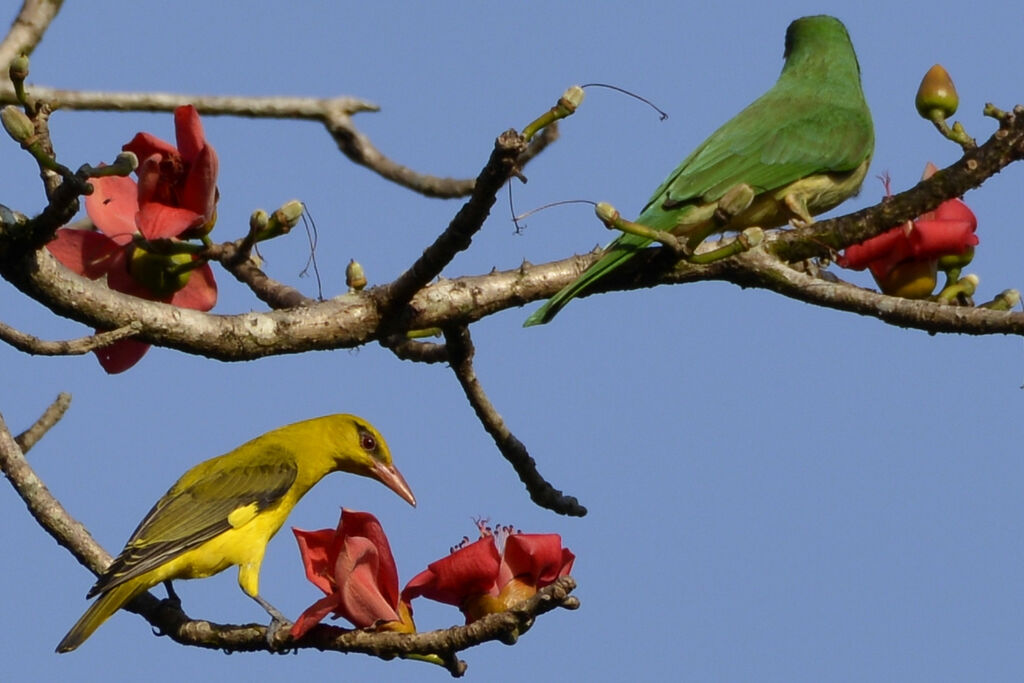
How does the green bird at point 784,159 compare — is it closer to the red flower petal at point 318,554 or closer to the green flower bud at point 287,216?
the green flower bud at point 287,216

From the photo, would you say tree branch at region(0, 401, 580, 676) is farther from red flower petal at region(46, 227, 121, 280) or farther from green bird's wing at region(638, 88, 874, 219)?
green bird's wing at region(638, 88, 874, 219)

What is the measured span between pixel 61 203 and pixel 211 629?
1171 millimetres

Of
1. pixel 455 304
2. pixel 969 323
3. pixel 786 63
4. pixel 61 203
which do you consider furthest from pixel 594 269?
pixel 786 63

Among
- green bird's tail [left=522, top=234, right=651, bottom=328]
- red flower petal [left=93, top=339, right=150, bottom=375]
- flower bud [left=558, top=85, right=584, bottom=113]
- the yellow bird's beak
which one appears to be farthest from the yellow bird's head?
flower bud [left=558, top=85, right=584, bottom=113]

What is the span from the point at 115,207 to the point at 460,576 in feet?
4.28

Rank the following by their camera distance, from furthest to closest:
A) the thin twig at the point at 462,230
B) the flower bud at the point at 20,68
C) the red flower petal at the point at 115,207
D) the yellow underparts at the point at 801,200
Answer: the yellow underparts at the point at 801,200 < the red flower petal at the point at 115,207 < the thin twig at the point at 462,230 < the flower bud at the point at 20,68

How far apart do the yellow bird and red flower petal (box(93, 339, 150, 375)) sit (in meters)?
0.74

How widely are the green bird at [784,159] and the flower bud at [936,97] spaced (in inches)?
54.0

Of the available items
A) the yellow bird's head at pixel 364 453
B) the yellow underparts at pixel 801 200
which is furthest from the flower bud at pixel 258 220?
the yellow underparts at pixel 801 200

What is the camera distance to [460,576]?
2.98 m

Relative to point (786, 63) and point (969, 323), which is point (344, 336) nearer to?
point (969, 323)

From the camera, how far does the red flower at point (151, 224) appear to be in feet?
10.4

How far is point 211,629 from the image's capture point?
10.5 ft

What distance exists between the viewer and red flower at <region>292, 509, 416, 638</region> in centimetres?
286
